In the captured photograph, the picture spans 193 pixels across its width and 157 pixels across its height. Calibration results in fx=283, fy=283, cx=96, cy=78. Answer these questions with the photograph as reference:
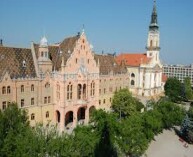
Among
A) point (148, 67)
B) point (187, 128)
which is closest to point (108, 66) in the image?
point (187, 128)

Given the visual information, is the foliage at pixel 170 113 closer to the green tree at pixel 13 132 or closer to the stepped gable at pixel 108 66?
the stepped gable at pixel 108 66

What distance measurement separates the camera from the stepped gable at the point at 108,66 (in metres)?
87.4

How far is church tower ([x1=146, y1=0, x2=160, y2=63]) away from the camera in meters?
126

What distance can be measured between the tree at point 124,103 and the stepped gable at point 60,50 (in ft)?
64.6

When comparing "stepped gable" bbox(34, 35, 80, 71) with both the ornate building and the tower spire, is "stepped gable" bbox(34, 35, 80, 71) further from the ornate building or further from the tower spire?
the tower spire

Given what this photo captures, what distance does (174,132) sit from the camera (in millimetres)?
74250

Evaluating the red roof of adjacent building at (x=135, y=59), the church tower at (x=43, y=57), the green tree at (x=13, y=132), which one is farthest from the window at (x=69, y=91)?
the red roof of adjacent building at (x=135, y=59)

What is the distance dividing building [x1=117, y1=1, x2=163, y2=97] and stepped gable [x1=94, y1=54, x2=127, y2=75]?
28.0 meters

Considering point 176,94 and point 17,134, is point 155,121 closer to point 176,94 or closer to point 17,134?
point 17,134

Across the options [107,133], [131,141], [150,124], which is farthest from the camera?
[150,124]

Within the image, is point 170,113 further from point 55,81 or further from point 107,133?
point 55,81

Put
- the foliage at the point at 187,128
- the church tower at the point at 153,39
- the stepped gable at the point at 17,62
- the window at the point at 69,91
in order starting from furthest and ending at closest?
1. the church tower at the point at 153,39
2. the window at the point at 69,91
3. the foliage at the point at 187,128
4. the stepped gable at the point at 17,62

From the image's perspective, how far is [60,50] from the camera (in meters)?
76.1

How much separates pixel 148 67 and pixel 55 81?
60.1 metres
